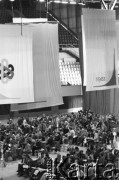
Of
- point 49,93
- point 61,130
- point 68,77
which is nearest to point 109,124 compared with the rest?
point 61,130

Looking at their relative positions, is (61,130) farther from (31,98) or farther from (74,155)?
(31,98)

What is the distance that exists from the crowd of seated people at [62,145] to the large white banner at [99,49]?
245 centimetres

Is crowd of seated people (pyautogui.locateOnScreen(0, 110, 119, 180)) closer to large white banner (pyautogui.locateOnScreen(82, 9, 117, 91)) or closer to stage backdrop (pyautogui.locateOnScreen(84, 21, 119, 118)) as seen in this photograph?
large white banner (pyautogui.locateOnScreen(82, 9, 117, 91))

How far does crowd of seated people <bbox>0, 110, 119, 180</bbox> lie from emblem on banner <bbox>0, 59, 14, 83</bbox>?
3117mm

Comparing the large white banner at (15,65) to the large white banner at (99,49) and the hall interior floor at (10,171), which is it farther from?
the hall interior floor at (10,171)

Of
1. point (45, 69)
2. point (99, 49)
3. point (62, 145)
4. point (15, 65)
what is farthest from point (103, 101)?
point (15, 65)

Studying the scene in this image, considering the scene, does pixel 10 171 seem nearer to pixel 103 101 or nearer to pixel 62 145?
pixel 62 145

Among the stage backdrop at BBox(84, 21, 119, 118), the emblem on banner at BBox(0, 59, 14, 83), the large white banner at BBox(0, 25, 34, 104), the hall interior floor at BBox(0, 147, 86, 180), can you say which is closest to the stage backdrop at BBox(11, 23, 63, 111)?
the large white banner at BBox(0, 25, 34, 104)

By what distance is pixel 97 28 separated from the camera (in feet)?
42.7

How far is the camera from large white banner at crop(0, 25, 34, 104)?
9.99m

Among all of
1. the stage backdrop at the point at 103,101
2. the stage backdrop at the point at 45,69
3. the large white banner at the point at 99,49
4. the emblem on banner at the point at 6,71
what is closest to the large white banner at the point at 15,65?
the emblem on banner at the point at 6,71

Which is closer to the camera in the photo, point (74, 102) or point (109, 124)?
point (109, 124)

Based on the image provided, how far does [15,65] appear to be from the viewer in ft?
33.5

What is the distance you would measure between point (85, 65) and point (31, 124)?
26.7 feet
